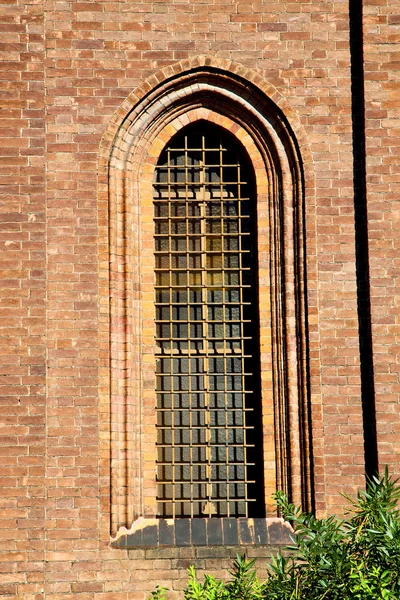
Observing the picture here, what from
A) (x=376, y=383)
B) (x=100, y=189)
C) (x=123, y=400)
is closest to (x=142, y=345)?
(x=123, y=400)

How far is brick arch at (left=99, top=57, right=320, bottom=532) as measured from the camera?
967 cm

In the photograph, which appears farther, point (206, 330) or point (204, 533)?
point (206, 330)

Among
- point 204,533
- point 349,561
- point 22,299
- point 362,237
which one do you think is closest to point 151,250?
point 22,299

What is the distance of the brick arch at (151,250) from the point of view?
9672 millimetres

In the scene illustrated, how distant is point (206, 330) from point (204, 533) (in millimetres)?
1914

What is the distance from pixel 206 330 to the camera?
10039mm

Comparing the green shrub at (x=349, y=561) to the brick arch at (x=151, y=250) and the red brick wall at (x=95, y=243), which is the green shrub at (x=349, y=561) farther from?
the brick arch at (x=151, y=250)

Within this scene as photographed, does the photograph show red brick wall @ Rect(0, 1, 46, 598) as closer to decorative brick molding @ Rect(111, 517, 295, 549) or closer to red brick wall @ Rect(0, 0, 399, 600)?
red brick wall @ Rect(0, 0, 399, 600)

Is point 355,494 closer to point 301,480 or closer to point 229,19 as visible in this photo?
point 301,480

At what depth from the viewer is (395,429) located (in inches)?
373

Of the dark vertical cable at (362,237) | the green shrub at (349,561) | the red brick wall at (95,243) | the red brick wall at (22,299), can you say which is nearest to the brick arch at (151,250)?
the red brick wall at (95,243)

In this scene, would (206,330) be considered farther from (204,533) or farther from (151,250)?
(204,533)

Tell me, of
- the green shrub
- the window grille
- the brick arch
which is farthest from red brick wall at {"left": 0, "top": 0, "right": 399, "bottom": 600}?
the green shrub

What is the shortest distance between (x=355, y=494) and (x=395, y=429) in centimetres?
70
